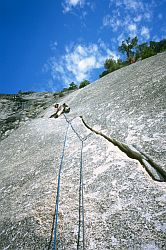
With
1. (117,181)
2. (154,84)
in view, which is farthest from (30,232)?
(154,84)

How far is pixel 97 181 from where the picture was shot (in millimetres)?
5676

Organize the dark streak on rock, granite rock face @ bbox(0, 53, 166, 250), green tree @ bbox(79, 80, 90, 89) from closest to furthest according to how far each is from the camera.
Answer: granite rock face @ bbox(0, 53, 166, 250) → the dark streak on rock → green tree @ bbox(79, 80, 90, 89)

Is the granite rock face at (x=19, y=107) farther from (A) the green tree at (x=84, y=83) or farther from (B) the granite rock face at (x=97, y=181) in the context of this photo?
(B) the granite rock face at (x=97, y=181)

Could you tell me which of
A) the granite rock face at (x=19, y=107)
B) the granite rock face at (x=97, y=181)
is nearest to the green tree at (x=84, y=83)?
the granite rock face at (x=19, y=107)

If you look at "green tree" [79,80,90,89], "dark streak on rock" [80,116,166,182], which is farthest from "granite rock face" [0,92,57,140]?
"dark streak on rock" [80,116,166,182]

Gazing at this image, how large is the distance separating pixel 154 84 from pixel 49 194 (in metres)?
6.21

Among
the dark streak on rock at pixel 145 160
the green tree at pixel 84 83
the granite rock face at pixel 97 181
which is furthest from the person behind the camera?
the green tree at pixel 84 83

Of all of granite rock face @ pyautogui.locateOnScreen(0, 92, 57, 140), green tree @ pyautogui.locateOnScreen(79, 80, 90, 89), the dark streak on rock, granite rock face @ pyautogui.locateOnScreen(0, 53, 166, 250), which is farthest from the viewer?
green tree @ pyautogui.locateOnScreen(79, 80, 90, 89)

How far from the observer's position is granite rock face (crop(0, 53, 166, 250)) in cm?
430

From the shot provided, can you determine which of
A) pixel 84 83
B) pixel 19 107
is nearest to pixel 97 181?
pixel 19 107

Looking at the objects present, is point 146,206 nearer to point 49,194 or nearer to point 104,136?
point 49,194

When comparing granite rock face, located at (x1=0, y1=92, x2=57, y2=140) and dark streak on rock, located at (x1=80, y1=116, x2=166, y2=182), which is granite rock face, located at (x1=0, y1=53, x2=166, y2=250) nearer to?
dark streak on rock, located at (x1=80, y1=116, x2=166, y2=182)

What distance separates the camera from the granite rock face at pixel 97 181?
169 inches

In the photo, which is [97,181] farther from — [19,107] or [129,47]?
[129,47]
